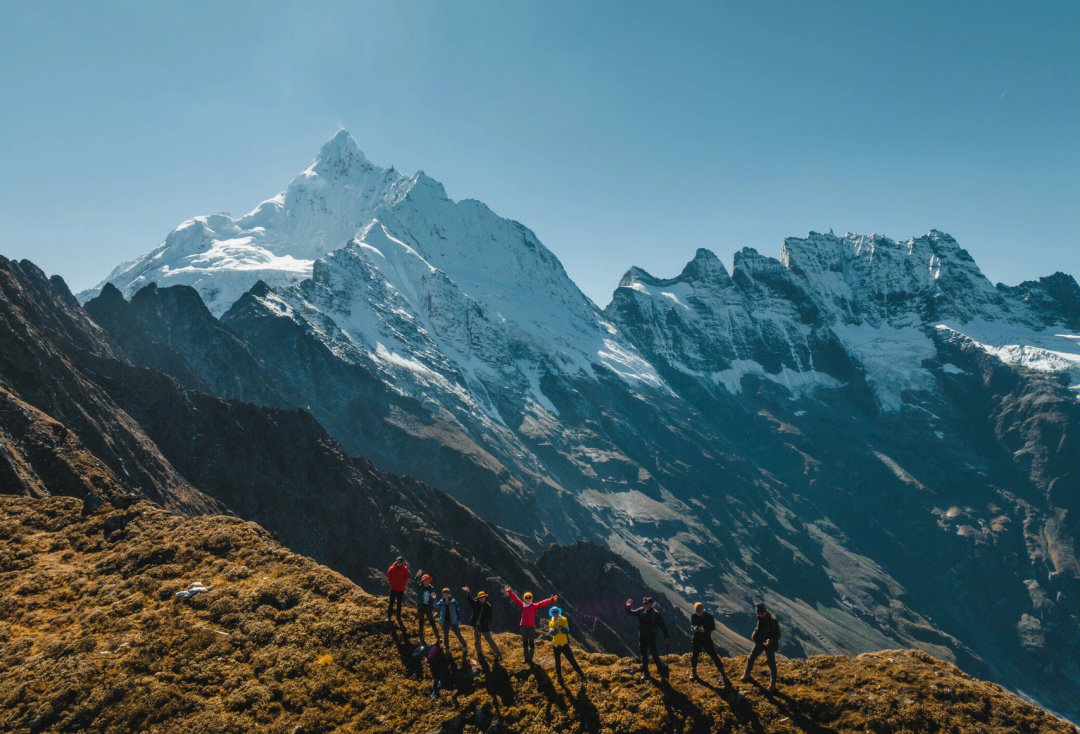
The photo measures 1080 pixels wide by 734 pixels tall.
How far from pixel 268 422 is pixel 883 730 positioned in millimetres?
116383

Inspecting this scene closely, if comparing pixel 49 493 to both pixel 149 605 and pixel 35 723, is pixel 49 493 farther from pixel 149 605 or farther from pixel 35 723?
pixel 35 723

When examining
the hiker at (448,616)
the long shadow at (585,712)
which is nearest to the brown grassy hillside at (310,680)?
the long shadow at (585,712)

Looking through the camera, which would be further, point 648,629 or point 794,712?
point 648,629

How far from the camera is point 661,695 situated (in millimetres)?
23844

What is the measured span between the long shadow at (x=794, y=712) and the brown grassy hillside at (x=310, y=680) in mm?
64

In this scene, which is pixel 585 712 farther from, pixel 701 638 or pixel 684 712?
pixel 701 638

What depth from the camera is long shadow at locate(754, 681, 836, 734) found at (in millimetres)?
21844

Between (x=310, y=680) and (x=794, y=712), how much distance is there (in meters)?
17.6

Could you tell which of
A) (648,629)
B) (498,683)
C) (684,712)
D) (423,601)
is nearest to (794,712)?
(684,712)

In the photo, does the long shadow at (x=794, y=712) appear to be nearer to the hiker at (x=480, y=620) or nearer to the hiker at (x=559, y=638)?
the hiker at (x=559, y=638)

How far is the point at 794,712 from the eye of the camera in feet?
74.4

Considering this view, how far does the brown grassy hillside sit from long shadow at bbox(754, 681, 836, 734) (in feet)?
0.21

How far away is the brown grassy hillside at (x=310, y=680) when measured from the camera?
74.0 ft

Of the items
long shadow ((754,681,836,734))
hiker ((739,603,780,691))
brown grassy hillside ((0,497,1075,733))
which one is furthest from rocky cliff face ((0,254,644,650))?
long shadow ((754,681,836,734))
